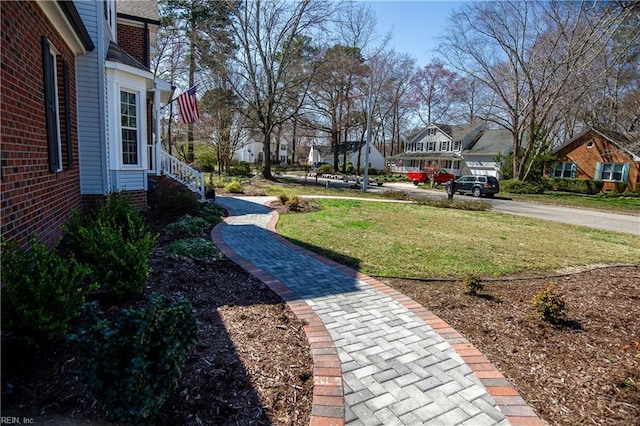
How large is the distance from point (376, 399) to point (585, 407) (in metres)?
1.61

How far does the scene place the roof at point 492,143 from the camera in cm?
3947

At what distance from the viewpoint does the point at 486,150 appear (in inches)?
1606

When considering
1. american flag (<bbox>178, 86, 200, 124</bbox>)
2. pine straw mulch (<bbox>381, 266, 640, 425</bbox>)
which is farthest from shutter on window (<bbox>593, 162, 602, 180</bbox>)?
american flag (<bbox>178, 86, 200, 124</bbox>)

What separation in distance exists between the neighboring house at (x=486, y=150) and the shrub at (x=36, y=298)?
40.9 meters

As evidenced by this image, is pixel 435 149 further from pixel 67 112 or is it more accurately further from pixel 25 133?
pixel 25 133

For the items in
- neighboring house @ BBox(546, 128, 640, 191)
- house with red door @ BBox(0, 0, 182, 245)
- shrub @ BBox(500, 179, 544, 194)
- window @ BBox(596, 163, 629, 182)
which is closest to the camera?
house with red door @ BBox(0, 0, 182, 245)

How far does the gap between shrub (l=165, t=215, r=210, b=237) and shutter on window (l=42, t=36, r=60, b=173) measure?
2670 mm

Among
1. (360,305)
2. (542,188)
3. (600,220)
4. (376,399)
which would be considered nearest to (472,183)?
(542,188)

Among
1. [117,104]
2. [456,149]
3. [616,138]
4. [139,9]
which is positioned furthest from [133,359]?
[456,149]

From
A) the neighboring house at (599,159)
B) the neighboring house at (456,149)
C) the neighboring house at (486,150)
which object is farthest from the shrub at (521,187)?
the neighboring house at (486,150)

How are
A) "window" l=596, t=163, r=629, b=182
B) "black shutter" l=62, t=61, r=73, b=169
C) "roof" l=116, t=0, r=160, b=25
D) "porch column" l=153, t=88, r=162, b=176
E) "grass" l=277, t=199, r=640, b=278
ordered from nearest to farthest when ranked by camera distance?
"black shutter" l=62, t=61, r=73, b=169, "grass" l=277, t=199, r=640, b=278, "roof" l=116, t=0, r=160, b=25, "porch column" l=153, t=88, r=162, b=176, "window" l=596, t=163, r=629, b=182

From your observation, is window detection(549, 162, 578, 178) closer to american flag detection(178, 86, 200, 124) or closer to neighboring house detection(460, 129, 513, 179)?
neighboring house detection(460, 129, 513, 179)

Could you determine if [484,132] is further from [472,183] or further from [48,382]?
[48,382]

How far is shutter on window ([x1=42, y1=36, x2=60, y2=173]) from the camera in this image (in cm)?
472
